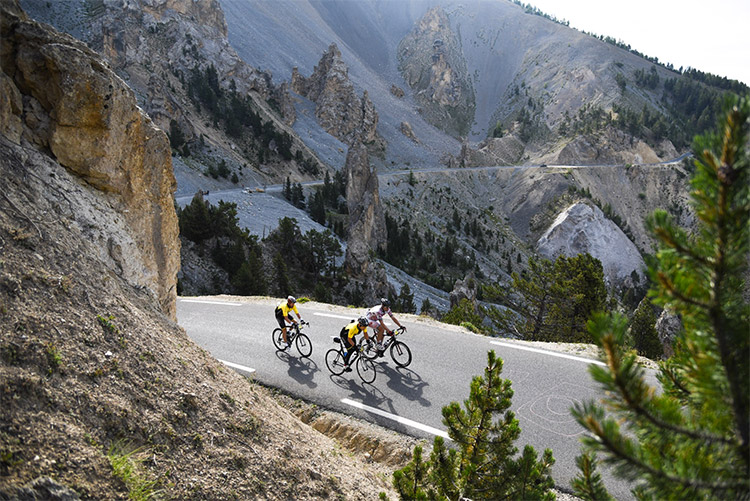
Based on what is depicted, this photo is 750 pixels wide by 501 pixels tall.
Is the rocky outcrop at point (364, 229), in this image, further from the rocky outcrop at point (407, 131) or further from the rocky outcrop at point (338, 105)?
the rocky outcrop at point (407, 131)

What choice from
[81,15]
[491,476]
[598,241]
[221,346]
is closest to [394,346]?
[221,346]

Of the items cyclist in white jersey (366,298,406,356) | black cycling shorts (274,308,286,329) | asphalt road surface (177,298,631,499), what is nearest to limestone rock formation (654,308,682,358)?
asphalt road surface (177,298,631,499)

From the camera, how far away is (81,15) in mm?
64000

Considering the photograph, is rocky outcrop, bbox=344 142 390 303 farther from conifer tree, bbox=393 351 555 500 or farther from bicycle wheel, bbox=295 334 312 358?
conifer tree, bbox=393 351 555 500

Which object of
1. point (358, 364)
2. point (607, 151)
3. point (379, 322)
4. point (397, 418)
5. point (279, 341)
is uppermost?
point (607, 151)

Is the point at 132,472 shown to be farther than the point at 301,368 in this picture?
No

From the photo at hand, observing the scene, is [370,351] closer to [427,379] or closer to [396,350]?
[396,350]

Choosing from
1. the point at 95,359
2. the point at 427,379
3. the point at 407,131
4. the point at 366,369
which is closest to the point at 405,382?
the point at 427,379

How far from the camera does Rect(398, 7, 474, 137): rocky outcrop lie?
116688 mm

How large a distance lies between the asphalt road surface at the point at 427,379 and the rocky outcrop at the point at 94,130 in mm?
3184

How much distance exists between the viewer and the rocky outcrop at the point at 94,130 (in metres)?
5.14

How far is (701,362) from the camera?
1.55m

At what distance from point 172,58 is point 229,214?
1962 inches

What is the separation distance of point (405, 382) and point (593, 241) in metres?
58.1
